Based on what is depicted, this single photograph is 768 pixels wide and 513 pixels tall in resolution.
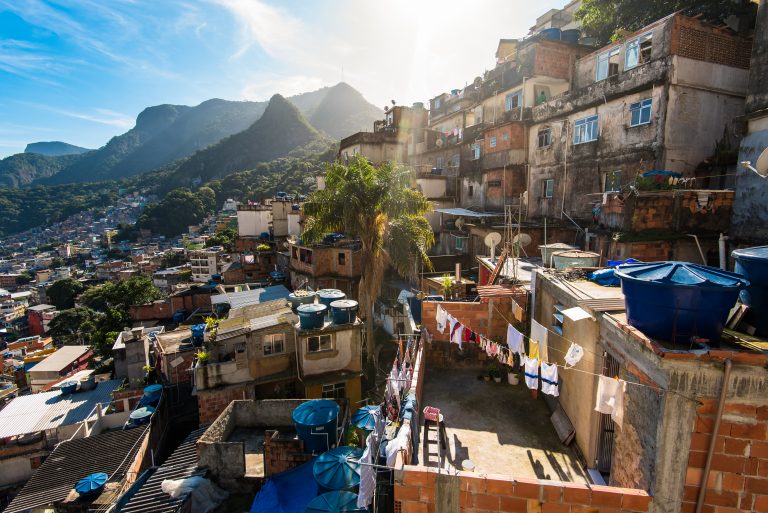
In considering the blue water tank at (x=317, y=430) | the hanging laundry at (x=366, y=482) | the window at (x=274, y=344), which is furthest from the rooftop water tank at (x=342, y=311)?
the hanging laundry at (x=366, y=482)

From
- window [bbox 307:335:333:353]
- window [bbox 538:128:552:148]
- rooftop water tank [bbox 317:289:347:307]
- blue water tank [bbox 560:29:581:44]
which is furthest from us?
blue water tank [bbox 560:29:581:44]

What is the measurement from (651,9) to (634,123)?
1067 centimetres

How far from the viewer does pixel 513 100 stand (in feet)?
97.8

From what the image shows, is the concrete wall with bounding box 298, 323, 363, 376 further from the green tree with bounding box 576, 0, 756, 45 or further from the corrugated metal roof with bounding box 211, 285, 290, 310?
the green tree with bounding box 576, 0, 756, 45

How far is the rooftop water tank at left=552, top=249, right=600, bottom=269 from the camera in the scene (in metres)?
11.2

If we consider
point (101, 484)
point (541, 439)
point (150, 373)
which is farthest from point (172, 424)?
point (541, 439)

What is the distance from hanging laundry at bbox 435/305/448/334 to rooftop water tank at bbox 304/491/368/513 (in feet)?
16.6

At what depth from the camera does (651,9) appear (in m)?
22.7

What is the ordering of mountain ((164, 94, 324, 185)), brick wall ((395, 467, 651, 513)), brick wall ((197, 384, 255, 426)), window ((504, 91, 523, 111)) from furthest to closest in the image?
1. mountain ((164, 94, 324, 185))
2. window ((504, 91, 523, 111))
3. brick wall ((197, 384, 255, 426))
4. brick wall ((395, 467, 651, 513))

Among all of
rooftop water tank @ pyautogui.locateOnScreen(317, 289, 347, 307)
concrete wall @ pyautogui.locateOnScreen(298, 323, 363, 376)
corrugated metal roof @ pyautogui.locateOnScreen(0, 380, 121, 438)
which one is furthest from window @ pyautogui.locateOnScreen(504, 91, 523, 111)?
corrugated metal roof @ pyautogui.locateOnScreen(0, 380, 121, 438)

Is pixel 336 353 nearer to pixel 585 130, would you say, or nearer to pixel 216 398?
pixel 216 398

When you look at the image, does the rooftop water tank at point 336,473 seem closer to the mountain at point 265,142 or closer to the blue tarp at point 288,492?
the blue tarp at point 288,492

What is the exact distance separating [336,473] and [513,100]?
29.4 metres

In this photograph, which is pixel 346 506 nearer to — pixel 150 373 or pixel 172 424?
pixel 172 424
